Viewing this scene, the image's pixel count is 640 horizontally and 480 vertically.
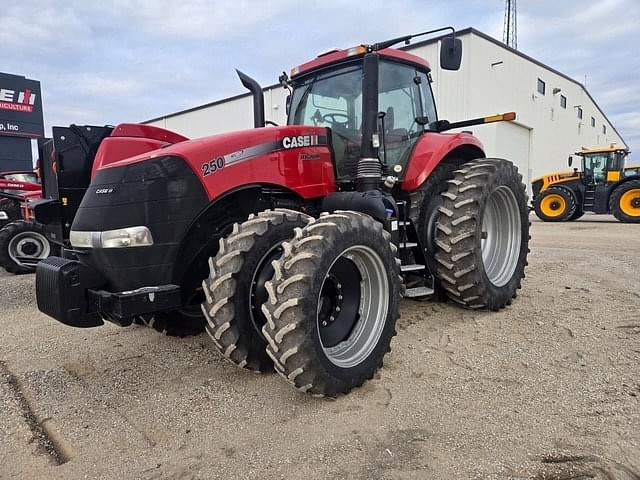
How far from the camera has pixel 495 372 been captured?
10.2 feet

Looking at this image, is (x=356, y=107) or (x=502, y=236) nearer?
(x=356, y=107)

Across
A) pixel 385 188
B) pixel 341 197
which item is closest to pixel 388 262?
pixel 341 197

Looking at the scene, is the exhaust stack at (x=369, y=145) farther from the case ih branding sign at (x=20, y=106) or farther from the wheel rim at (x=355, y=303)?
the case ih branding sign at (x=20, y=106)

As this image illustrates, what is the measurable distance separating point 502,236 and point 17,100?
24.2 meters

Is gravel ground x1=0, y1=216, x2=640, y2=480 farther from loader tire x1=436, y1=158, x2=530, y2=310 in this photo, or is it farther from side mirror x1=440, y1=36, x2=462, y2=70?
side mirror x1=440, y1=36, x2=462, y2=70

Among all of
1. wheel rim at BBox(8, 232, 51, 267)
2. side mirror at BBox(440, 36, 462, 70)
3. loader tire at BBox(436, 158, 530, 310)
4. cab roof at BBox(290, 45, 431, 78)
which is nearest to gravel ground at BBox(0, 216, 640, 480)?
loader tire at BBox(436, 158, 530, 310)

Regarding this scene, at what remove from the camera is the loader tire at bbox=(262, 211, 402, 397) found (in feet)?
8.21

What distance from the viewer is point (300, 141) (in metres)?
3.61

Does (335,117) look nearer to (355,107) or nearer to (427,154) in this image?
(355,107)

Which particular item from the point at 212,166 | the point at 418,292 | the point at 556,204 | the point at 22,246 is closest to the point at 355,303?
the point at 418,292

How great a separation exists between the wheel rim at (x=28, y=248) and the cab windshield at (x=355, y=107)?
5.82m

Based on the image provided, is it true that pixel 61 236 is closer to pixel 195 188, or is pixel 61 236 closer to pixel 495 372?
pixel 195 188

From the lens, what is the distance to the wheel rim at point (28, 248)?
7754 mm

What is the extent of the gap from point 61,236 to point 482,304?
4.74 meters
